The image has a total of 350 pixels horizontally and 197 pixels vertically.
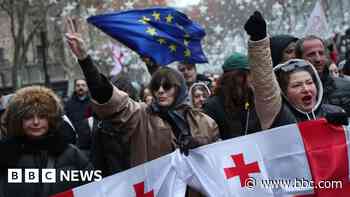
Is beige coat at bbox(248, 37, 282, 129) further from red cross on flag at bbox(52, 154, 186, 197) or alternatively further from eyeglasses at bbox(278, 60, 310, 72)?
red cross on flag at bbox(52, 154, 186, 197)

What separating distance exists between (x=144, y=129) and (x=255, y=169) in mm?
744

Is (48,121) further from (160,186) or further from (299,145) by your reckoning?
(299,145)

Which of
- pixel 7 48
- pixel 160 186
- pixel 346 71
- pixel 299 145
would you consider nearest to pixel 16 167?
pixel 160 186

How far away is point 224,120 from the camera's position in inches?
235

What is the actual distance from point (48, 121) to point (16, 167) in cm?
35

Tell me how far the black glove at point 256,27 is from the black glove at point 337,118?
64 centimetres

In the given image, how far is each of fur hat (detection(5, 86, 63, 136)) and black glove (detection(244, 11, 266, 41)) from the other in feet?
4.26

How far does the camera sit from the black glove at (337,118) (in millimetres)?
4699

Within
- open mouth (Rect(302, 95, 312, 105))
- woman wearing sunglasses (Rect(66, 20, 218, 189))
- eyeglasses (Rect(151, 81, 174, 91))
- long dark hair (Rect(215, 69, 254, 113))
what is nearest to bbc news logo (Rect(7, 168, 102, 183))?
woman wearing sunglasses (Rect(66, 20, 218, 189))

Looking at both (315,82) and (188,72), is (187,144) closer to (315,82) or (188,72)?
(315,82)

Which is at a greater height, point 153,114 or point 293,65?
point 293,65

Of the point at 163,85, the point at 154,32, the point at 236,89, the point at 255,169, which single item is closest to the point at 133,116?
the point at 163,85

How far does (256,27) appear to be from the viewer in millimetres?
4590

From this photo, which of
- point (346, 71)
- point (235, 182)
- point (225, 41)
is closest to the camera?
point (235, 182)
